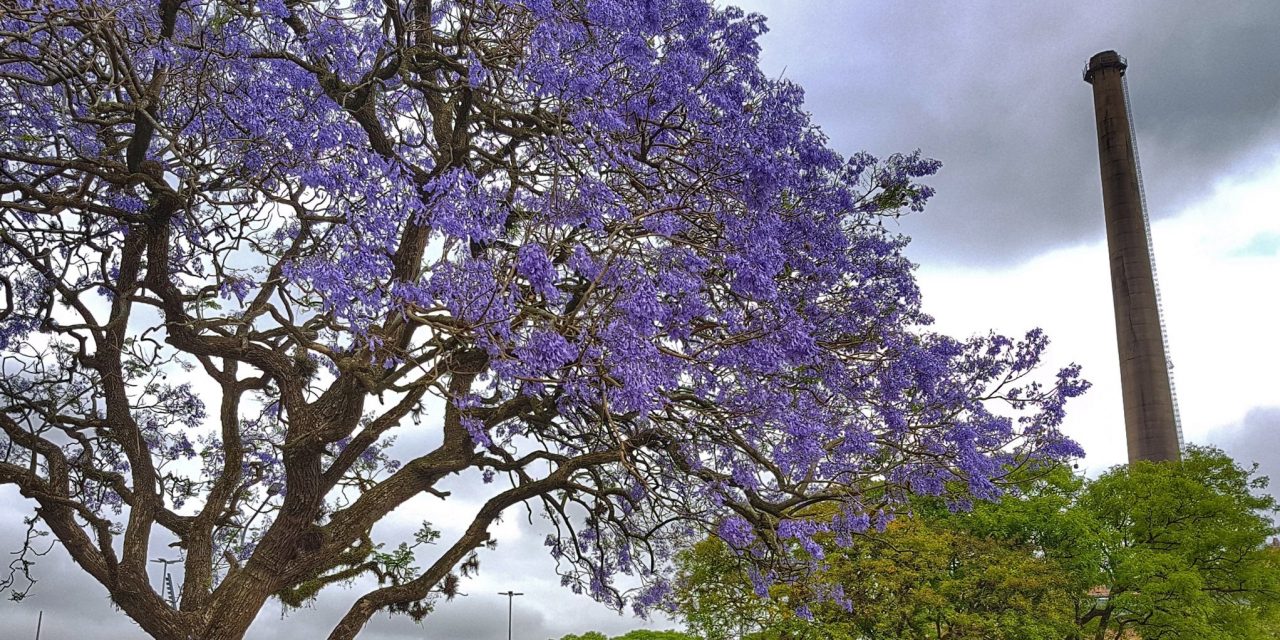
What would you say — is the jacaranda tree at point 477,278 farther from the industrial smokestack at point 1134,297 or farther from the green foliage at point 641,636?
the industrial smokestack at point 1134,297

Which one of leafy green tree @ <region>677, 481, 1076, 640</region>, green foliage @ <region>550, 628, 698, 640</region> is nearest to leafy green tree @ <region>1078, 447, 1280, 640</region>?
leafy green tree @ <region>677, 481, 1076, 640</region>

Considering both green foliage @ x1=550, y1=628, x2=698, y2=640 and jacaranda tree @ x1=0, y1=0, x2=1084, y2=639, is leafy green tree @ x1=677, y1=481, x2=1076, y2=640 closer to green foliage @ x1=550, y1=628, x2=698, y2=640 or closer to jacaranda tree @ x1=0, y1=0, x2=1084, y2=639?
green foliage @ x1=550, y1=628, x2=698, y2=640

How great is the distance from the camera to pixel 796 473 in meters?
9.73

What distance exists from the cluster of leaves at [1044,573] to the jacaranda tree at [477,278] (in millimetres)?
7594

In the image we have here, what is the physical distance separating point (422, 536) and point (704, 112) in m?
5.91

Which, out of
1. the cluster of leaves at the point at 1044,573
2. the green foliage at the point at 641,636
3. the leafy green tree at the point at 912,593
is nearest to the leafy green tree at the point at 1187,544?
the cluster of leaves at the point at 1044,573

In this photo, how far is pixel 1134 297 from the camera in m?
39.8

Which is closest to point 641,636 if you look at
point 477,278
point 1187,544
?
point 1187,544

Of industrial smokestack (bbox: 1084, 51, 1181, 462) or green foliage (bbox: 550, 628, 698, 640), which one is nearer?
green foliage (bbox: 550, 628, 698, 640)

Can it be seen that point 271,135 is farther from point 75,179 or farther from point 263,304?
point 75,179

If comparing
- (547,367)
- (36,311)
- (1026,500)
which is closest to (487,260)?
(547,367)

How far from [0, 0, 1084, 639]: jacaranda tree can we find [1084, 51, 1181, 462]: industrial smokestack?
102 feet

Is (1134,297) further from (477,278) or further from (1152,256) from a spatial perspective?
(477,278)

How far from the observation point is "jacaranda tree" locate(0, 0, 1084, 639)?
7.59m
